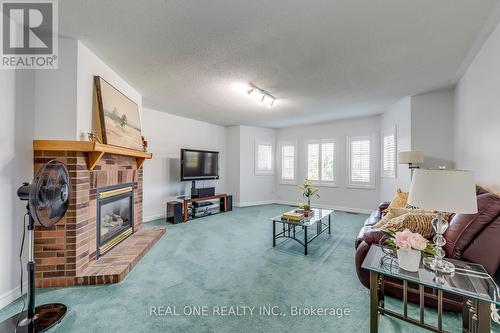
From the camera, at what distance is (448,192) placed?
1332 millimetres

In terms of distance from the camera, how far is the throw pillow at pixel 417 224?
6.46 feet

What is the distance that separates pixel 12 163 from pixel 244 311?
8.02ft

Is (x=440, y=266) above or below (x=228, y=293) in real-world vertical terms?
above

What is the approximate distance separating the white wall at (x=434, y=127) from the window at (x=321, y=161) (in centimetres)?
235

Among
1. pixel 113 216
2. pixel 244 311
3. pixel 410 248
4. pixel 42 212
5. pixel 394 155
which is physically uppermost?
pixel 394 155

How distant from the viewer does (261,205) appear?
6809mm

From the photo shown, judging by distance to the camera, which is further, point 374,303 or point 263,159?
point 263,159

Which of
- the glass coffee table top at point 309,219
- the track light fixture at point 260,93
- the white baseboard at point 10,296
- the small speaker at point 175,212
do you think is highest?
the track light fixture at point 260,93

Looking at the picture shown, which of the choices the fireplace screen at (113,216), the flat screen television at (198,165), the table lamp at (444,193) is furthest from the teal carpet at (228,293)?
the flat screen television at (198,165)

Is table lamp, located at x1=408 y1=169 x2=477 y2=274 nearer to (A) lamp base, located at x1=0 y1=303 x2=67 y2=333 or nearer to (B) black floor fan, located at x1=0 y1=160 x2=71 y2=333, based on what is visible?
(B) black floor fan, located at x1=0 y1=160 x2=71 y2=333

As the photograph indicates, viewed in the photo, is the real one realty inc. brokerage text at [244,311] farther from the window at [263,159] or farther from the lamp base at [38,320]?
the window at [263,159]

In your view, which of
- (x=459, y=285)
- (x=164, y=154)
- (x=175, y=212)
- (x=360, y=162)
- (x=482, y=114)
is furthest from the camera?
(x=360, y=162)

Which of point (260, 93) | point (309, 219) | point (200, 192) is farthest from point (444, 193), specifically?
point (200, 192)

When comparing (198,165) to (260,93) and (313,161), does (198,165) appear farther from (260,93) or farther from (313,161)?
(313,161)
